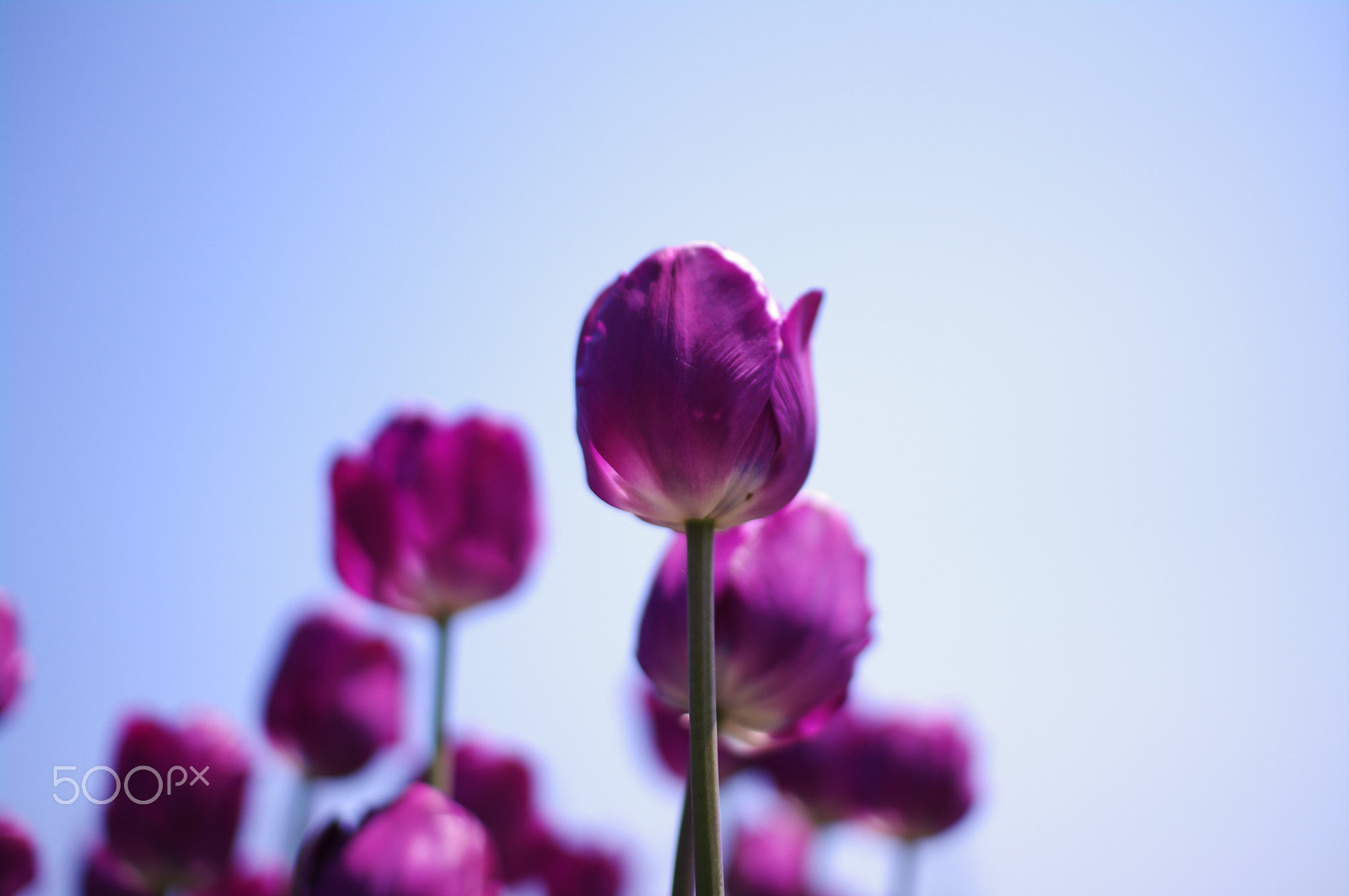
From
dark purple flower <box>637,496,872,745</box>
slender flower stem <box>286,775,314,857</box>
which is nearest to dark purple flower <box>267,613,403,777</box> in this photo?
slender flower stem <box>286,775,314,857</box>

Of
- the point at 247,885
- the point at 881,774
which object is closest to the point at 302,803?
the point at 247,885

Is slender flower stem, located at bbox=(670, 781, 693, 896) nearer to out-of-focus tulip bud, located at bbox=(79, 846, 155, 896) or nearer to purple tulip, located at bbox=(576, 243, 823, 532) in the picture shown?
purple tulip, located at bbox=(576, 243, 823, 532)

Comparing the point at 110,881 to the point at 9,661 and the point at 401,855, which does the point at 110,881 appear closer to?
the point at 9,661

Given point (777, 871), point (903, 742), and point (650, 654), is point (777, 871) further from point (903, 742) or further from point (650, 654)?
point (650, 654)

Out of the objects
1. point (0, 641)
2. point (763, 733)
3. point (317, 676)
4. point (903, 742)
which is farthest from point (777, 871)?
Result: point (0, 641)

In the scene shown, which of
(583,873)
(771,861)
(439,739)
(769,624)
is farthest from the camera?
(771,861)

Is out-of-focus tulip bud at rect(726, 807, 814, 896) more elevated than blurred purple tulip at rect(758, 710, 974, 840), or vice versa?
blurred purple tulip at rect(758, 710, 974, 840)

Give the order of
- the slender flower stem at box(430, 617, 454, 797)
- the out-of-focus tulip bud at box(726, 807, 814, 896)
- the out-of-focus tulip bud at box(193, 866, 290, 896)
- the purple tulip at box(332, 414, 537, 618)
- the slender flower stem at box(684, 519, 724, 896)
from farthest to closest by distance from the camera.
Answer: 1. the out-of-focus tulip bud at box(726, 807, 814, 896)
2. the out-of-focus tulip bud at box(193, 866, 290, 896)
3. the purple tulip at box(332, 414, 537, 618)
4. the slender flower stem at box(430, 617, 454, 797)
5. the slender flower stem at box(684, 519, 724, 896)
